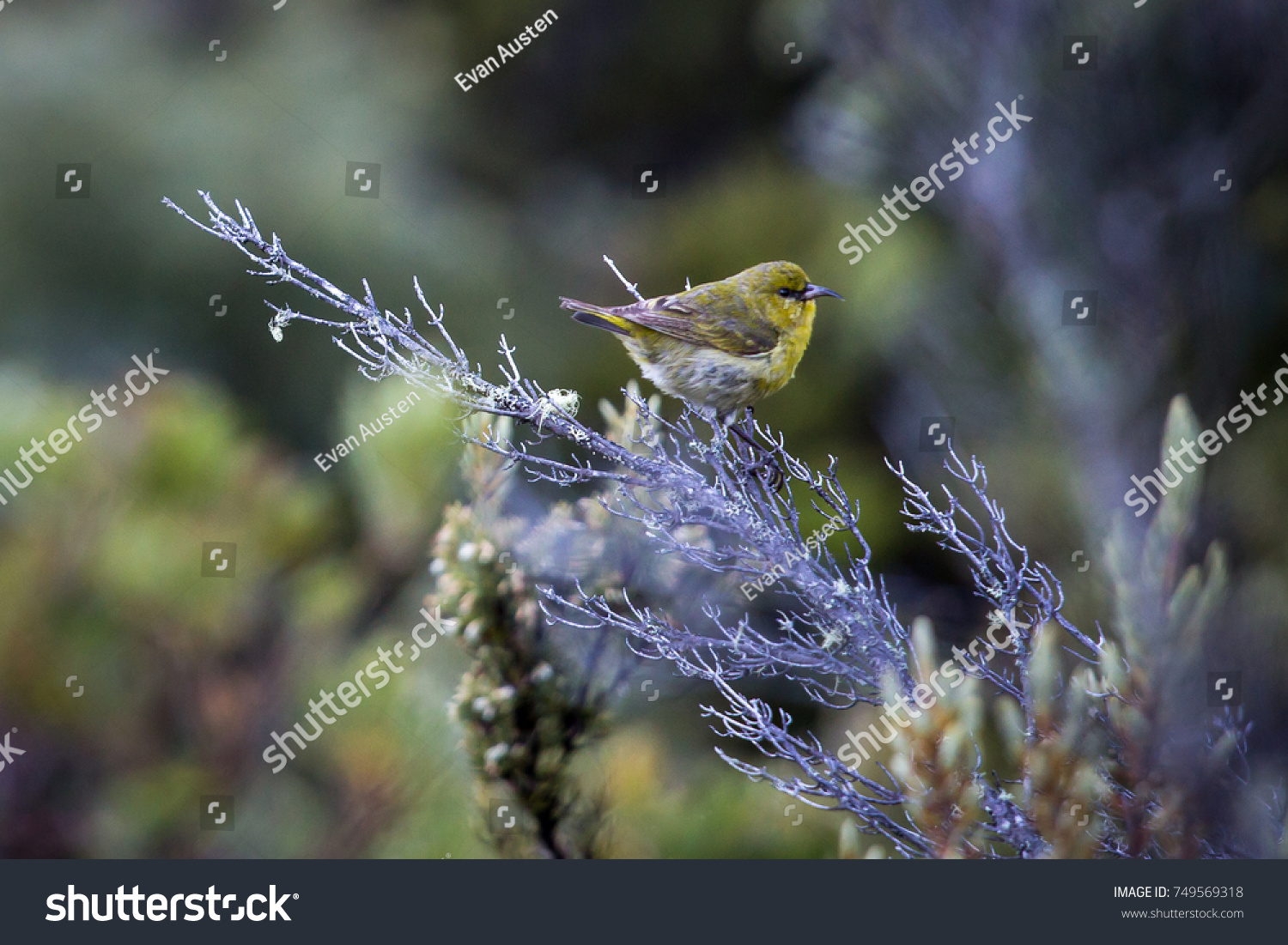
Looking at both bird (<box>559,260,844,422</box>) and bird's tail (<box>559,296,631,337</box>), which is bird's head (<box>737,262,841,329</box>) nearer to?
bird (<box>559,260,844,422</box>)

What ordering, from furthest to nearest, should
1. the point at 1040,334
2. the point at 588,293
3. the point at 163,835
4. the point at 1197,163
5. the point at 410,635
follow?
1. the point at 588,293
2. the point at 1040,334
3. the point at 1197,163
4. the point at 410,635
5. the point at 163,835

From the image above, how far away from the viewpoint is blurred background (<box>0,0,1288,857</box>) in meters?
1.54

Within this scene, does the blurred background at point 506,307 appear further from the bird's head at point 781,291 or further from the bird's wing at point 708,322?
the bird's head at point 781,291

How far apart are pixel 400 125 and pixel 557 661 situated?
4.87m

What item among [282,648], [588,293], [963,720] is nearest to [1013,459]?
[588,293]

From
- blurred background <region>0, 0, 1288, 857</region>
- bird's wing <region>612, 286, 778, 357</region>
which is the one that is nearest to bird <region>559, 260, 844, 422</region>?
bird's wing <region>612, 286, 778, 357</region>

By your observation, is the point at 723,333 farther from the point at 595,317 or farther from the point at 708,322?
the point at 595,317

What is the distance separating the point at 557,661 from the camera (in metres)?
1.30

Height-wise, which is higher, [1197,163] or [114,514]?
[1197,163]

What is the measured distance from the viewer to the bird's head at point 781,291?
210 cm

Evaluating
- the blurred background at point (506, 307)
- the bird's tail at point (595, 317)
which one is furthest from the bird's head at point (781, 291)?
the blurred background at point (506, 307)

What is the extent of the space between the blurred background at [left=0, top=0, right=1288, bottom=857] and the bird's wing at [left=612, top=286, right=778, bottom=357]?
63 centimetres

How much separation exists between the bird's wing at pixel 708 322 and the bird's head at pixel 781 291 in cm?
3

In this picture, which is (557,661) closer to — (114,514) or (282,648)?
(282,648)
